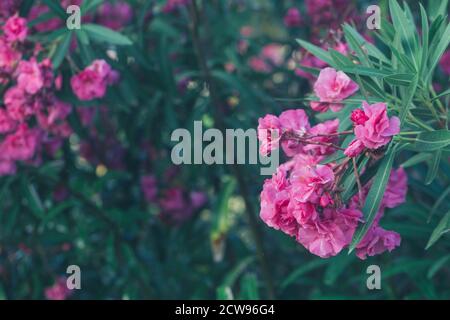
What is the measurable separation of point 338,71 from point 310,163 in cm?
22

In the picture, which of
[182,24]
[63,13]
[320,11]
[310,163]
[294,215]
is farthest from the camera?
[182,24]

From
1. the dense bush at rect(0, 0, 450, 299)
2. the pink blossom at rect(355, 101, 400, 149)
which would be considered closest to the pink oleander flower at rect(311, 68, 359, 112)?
the dense bush at rect(0, 0, 450, 299)

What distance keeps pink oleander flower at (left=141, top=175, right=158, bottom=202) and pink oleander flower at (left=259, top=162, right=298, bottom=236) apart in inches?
48.0

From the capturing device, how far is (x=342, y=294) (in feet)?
7.43

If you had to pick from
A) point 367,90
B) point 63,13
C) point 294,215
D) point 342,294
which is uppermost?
point 63,13

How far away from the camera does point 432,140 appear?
1429 millimetres

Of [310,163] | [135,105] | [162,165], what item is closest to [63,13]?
[135,105]

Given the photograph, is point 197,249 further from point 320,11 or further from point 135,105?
point 320,11

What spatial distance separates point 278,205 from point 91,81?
78cm

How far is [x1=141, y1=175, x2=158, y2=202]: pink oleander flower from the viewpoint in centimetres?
256

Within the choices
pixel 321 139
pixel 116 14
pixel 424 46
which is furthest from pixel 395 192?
pixel 116 14

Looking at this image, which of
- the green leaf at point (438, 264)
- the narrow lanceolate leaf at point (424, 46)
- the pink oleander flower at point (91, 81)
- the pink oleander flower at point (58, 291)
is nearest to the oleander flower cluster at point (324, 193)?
the narrow lanceolate leaf at point (424, 46)

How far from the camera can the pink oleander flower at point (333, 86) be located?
1.55 m

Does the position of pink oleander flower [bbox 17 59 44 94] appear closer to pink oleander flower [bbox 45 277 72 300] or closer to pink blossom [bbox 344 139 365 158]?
pink oleander flower [bbox 45 277 72 300]
